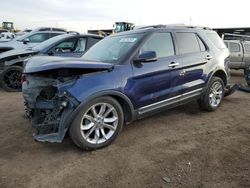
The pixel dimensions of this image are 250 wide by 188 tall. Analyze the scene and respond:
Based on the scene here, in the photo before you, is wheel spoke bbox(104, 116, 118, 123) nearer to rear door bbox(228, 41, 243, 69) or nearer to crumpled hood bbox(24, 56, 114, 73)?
crumpled hood bbox(24, 56, 114, 73)

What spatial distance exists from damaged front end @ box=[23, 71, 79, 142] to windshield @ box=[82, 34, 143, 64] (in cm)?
101

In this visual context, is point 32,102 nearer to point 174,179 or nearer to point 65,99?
point 65,99

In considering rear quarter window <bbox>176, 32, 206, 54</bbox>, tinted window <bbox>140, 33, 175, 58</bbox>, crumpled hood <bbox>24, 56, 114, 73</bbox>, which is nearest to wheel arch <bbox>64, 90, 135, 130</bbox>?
crumpled hood <bbox>24, 56, 114, 73</bbox>

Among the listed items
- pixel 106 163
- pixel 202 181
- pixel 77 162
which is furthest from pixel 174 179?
pixel 77 162

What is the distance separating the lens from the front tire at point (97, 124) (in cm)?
389

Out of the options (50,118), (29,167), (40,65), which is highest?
(40,65)

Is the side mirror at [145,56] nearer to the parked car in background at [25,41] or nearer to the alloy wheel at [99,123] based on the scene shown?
the alloy wheel at [99,123]

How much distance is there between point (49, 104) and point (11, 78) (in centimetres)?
516

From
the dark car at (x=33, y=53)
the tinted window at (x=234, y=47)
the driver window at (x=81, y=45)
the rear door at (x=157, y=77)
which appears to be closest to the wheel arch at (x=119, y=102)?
the rear door at (x=157, y=77)

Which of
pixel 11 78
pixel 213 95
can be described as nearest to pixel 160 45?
pixel 213 95

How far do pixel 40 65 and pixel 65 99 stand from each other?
634 mm

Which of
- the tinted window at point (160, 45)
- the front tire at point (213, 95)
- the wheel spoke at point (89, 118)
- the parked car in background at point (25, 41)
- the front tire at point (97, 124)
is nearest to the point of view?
the front tire at point (97, 124)

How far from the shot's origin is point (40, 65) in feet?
13.0

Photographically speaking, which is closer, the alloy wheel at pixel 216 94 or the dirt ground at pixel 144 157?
the dirt ground at pixel 144 157
